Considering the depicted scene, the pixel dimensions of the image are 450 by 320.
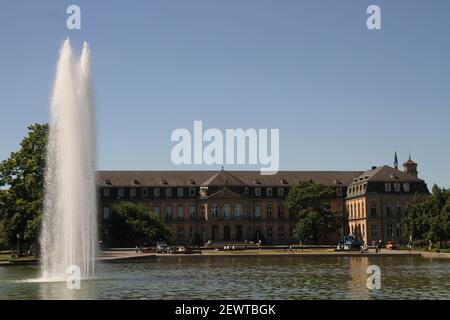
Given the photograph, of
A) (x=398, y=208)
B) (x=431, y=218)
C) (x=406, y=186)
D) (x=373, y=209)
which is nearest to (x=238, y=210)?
(x=373, y=209)

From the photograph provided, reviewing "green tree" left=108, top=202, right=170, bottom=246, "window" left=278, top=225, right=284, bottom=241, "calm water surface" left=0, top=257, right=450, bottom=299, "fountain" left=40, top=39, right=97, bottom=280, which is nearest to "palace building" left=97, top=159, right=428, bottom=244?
"window" left=278, top=225, right=284, bottom=241

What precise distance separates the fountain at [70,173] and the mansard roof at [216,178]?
8095cm

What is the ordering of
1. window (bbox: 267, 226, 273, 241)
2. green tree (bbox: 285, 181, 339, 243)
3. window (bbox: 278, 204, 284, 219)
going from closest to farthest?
green tree (bbox: 285, 181, 339, 243), window (bbox: 267, 226, 273, 241), window (bbox: 278, 204, 284, 219)

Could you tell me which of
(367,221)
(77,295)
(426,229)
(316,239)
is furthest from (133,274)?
(367,221)

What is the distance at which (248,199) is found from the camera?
403 feet

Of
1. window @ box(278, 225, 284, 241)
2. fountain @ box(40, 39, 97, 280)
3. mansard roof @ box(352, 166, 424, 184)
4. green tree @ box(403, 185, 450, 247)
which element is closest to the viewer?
fountain @ box(40, 39, 97, 280)

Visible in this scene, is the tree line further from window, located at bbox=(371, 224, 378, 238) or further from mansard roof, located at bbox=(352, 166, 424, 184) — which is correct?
mansard roof, located at bbox=(352, 166, 424, 184)

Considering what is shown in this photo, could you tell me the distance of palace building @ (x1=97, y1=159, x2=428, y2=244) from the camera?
4592 inches

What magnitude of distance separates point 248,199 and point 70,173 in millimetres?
85058

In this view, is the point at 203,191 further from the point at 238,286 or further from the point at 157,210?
the point at 238,286

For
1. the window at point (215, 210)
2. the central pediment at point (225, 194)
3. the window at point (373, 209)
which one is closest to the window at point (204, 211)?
the window at point (215, 210)

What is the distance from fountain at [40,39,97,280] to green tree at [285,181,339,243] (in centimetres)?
6701

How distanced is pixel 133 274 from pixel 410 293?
19.0 m

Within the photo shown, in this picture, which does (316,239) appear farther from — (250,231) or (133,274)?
(133,274)
